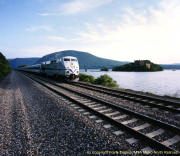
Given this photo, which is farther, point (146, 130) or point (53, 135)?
point (146, 130)

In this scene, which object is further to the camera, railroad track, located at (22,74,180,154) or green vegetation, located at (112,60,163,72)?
green vegetation, located at (112,60,163,72)

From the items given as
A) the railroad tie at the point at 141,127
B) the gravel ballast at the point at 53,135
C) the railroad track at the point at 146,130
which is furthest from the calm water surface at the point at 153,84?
the gravel ballast at the point at 53,135

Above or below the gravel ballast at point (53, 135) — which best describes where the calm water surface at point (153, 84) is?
below

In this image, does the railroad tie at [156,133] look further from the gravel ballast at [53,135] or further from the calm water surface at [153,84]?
the calm water surface at [153,84]

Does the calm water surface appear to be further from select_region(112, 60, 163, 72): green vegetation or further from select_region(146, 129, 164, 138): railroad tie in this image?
select_region(112, 60, 163, 72): green vegetation

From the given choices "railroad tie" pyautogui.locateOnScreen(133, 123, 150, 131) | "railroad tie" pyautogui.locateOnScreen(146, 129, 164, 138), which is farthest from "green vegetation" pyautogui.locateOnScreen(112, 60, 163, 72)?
"railroad tie" pyautogui.locateOnScreen(146, 129, 164, 138)

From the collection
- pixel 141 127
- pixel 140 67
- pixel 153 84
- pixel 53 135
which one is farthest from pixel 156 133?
pixel 140 67

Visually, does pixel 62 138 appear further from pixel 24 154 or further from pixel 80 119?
pixel 80 119

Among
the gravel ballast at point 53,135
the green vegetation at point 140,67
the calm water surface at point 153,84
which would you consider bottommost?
the calm water surface at point 153,84

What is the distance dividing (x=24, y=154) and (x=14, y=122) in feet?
7.81

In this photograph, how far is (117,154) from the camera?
10.7 feet

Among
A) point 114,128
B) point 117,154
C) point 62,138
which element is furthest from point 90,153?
point 114,128

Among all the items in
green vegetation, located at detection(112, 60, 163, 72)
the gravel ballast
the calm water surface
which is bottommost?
the calm water surface

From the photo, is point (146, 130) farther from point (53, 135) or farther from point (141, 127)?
point (53, 135)
